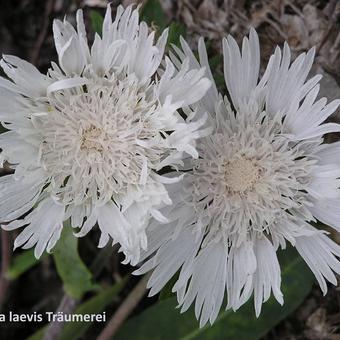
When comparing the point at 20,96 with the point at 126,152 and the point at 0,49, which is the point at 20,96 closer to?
the point at 126,152

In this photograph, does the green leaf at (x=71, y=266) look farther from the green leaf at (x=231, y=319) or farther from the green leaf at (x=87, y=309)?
the green leaf at (x=231, y=319)

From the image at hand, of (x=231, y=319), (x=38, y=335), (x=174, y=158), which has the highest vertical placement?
(x=174, y=158)

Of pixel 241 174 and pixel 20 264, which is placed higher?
pixel 241 174

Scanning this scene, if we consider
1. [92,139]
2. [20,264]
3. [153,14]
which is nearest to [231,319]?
Result: [20,264]

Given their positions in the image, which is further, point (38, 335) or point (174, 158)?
point (38, 335)

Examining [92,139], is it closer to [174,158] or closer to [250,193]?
[174,158]

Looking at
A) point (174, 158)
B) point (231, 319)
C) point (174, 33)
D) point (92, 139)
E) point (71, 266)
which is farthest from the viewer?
point (231, 319)

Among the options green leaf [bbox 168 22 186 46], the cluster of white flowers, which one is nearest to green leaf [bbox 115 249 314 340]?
the cluster of white flowers

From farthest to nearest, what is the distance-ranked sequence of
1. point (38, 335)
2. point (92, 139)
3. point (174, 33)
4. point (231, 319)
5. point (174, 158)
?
point (38, 335) < point (231, 319) < point (174, 33) < point (92, 139) < point (174, 158)
